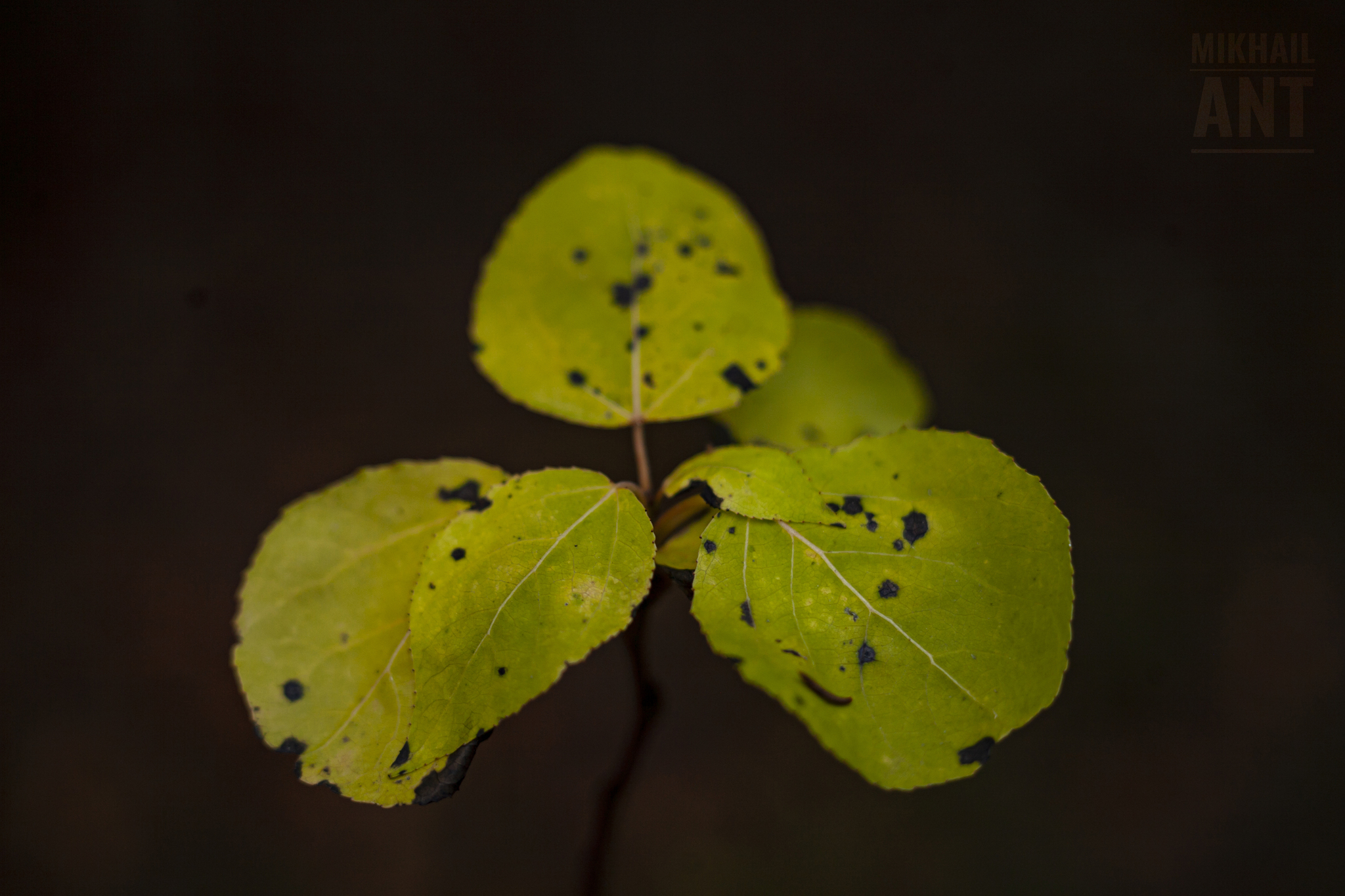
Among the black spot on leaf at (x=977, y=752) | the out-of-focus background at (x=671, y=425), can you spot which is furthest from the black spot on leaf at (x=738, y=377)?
the out-of-focus background at (x=671, y=425)

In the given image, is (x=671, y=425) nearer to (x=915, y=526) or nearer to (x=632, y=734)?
(x=632, y=734)

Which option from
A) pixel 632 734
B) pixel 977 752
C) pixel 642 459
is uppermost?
pixel 642 459

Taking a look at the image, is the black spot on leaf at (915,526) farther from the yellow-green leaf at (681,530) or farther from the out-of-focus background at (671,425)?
the out-of-focus background at (671,425)

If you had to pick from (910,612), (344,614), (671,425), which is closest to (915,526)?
(910,612)

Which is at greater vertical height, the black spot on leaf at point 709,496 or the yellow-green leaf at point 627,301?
the yellow-green leaf at point 627,301

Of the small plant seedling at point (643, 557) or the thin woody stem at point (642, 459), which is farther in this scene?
the thin woody stem at point (642, 459)

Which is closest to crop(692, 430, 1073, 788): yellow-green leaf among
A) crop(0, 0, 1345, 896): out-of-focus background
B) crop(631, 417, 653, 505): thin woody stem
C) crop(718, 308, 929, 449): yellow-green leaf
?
crop(631, 417, 653, 505): thin woody stem
